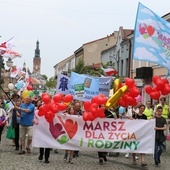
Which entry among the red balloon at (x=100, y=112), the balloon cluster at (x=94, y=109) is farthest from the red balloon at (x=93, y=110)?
the red balloon at (x=100, y=112)

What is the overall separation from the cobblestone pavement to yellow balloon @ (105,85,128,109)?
1.46m

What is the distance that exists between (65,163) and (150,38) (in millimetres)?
3761

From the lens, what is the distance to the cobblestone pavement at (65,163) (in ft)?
34.2

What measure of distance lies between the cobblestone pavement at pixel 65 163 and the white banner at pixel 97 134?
40 centimetres

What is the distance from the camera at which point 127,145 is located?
36.7 feet

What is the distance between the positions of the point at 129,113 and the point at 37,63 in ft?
547

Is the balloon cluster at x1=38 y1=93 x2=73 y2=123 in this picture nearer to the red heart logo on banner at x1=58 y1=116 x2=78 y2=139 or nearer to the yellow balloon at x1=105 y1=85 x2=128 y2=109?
the red heart logo on banner at x1=58 y1=116 x2=78 y2=139

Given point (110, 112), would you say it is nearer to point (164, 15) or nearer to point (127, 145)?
point (127, 145)

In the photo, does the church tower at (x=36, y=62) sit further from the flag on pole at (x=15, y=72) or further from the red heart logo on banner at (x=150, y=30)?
the red heart logo on banner at (x=150, y=30)

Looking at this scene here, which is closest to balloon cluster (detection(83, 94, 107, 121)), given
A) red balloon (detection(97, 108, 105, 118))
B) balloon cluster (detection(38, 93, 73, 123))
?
red balloon (detection(97, 108, 105, 118))

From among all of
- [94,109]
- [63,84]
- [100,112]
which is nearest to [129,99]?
[100,112]

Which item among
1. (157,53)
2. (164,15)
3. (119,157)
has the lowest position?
(119,157)

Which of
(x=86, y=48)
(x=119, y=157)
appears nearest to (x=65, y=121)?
(x=119, y=157)

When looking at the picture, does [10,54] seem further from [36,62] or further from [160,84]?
[36,62]
